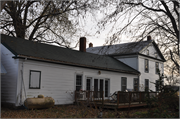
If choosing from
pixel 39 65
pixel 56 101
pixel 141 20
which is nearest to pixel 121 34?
pixel 141 20

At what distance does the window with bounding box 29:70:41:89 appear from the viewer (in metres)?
12.9

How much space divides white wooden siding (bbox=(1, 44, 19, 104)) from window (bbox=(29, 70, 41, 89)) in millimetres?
987

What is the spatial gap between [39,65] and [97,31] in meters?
5.34

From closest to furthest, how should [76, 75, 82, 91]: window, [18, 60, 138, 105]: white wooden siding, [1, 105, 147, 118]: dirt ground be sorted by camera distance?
[1, 105, 147, 118]: dirt ground → [18, 60, 138, 105]: white wooden siding → [76, 75, 82, 91]: window

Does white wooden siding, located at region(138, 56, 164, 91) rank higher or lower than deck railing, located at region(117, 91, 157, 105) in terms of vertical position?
higher

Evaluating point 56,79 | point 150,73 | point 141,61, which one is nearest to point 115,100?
point 56,79

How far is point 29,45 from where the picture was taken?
15125 mm

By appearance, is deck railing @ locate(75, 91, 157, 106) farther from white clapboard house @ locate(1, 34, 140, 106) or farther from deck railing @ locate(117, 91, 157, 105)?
white clapboard house @ locate(1, 34, 140, 106)

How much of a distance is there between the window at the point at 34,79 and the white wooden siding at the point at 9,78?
0.99 metres

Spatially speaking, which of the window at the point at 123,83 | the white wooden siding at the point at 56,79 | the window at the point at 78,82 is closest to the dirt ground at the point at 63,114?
the white wooden siding at the point at 56,79

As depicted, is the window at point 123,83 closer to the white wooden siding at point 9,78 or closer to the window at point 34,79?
the window at point 34,79

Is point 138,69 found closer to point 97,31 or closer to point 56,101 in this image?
point 56,101

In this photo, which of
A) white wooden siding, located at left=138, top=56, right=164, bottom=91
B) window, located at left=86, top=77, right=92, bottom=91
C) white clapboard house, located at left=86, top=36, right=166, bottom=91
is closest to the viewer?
window, located at left=86, top=77, right=92, bottom=91

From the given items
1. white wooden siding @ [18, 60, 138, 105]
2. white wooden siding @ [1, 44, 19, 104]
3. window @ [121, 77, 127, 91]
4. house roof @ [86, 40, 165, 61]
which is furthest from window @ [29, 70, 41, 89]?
window @ [121, 77, 127, 91]
